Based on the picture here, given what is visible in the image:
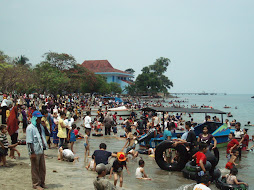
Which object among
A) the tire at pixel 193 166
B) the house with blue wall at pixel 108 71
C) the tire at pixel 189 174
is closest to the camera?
the tire at pixel 193 166

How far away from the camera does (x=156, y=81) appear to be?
320 feet

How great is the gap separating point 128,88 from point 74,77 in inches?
1597

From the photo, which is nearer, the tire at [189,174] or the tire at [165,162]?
the tire at [189,174]

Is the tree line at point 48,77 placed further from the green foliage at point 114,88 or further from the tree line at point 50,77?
the green foliage at point 114,88

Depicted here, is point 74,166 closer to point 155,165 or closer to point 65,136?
point 65,136

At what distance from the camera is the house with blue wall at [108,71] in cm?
8644

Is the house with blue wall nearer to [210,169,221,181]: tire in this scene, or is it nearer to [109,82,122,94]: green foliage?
[109,82,122,94]: green foliage

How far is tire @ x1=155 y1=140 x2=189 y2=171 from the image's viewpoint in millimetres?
10094

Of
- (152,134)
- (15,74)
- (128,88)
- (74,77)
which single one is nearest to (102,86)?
(74,77)

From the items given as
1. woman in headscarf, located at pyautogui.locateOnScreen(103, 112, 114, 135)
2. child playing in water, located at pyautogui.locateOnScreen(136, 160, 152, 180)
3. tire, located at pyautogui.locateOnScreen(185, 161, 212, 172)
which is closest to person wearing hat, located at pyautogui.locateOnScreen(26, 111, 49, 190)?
child playing in water, located at pyautogui.locateOnScreen(136, 160, 152, 180)

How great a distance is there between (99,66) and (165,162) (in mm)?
82389

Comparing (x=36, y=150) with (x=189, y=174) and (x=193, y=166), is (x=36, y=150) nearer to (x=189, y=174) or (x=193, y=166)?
(x=193, y=166)

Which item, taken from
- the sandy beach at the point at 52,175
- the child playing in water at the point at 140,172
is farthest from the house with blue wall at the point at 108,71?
the child playing in water at the point at 140,172

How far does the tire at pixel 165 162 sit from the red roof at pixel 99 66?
7700cm
